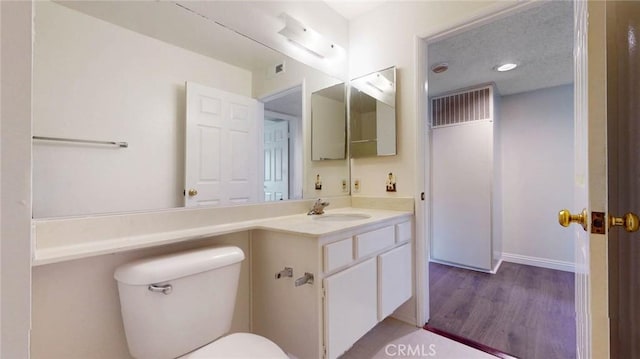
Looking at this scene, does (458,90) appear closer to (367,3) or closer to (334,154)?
(367,3)

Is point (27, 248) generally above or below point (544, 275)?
above

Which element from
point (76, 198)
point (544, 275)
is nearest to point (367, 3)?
point (76, 198)

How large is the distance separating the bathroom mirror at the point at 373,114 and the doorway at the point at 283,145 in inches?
21.4

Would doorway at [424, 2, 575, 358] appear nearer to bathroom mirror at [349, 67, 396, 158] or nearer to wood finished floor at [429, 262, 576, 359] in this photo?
wood finished floor at [429, 262, 576, 359]

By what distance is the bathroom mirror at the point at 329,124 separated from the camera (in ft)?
6.77

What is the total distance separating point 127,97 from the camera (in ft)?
3.67

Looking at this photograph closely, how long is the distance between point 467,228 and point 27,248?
3.46m

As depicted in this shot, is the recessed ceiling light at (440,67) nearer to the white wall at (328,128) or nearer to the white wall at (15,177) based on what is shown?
the white wall at (328,128)

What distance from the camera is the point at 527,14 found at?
5.85ft

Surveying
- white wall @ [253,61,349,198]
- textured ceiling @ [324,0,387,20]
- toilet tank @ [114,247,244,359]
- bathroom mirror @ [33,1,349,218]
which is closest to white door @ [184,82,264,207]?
bathroom mirror @ [33,1,349,218]

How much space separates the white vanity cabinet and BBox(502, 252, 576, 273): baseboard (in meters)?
2.57

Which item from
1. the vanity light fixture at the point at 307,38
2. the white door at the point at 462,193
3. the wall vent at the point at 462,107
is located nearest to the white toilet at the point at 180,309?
the vanity light fixture at the point at 307,38

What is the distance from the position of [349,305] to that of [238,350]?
22.4 inches

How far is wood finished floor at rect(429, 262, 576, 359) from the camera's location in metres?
1.67
